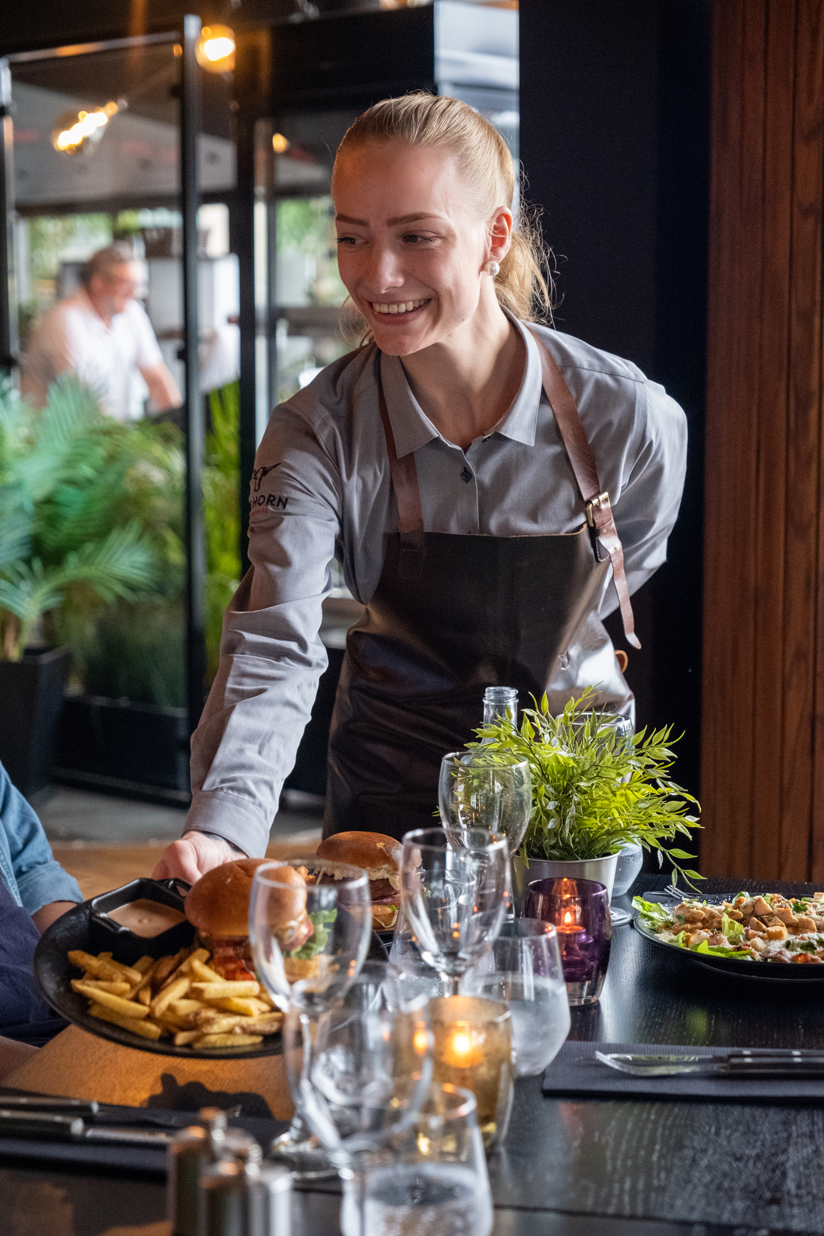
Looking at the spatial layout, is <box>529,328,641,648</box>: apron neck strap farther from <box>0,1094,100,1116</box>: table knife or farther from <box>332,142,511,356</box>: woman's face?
<box>0,1094,100,1116</box>: table knife

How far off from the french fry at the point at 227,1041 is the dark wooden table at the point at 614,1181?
165 millimetres

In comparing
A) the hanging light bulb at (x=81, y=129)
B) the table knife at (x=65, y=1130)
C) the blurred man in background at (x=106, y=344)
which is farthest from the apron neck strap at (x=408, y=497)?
the hanging light bulb at (x=81, y=129)

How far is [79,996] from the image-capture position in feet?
3.84

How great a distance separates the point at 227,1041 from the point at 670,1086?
0.37 meters

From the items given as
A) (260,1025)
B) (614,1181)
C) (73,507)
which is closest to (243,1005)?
(260,1025)

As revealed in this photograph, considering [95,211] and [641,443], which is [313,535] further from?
[95,211]

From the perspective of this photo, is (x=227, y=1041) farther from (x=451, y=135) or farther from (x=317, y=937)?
(x=451, y=135)

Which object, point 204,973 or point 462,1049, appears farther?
point 204,973

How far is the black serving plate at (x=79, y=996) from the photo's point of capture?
1.08 metres

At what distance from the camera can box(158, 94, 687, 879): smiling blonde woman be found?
1.76m

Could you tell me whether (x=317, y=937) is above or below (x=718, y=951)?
above

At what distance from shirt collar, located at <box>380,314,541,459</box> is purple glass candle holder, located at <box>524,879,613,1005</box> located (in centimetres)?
82

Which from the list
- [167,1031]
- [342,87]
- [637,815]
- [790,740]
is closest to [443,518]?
[637,815]

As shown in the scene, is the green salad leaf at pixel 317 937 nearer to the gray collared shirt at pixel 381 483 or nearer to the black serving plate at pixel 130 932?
the black serving plate at pixel 130 932
